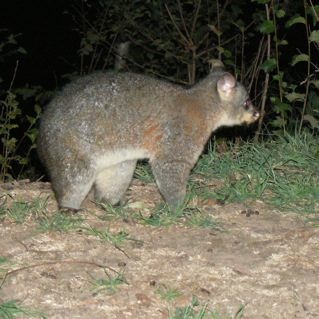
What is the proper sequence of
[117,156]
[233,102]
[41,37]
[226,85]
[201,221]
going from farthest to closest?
[41,37], [233,102], [226,85], [117,156], [201,221]

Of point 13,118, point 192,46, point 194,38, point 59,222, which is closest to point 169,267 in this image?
point 59,222

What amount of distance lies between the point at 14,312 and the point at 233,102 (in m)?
3.56

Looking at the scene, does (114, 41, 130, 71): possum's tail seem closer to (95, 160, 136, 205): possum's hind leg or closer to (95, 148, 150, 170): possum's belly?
(95, 160, 136, 205): possum's hind leg

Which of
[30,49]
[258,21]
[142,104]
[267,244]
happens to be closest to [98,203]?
[142,104]

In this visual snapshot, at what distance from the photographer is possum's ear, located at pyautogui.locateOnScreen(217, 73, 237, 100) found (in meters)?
7.09

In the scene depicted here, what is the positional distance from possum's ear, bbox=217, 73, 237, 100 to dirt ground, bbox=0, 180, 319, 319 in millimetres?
1230

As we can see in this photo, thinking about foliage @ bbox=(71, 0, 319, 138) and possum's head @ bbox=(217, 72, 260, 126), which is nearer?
possum's head @ bbox=(217, 72, 260, 126)

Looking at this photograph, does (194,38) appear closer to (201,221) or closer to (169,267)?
(201,221)

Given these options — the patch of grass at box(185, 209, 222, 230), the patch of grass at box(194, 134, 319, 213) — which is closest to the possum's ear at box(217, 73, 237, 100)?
the patch of grass at box(194, 134, 319, 213)

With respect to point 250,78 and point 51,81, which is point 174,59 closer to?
point 250,78

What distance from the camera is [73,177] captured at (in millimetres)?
6344

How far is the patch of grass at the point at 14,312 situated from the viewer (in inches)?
180

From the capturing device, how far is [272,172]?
7379 millimetres

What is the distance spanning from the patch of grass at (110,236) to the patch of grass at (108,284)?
67cm
